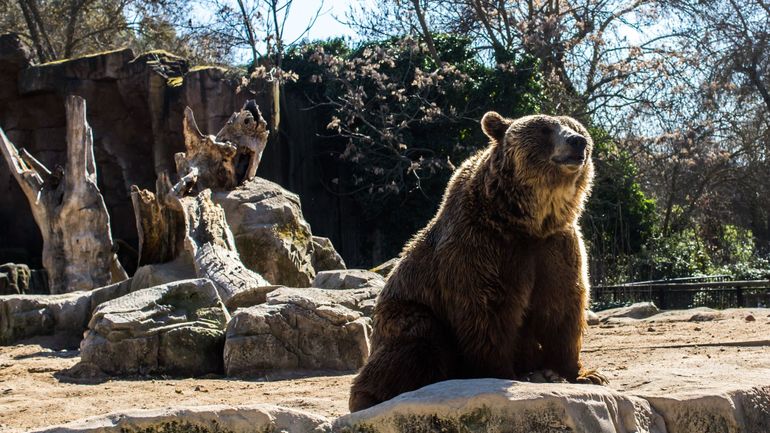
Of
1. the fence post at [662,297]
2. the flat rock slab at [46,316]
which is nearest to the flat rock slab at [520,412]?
the flat rock slab at [46,316]

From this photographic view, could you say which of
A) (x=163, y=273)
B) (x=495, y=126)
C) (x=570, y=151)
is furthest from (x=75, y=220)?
(x=570, y=151)

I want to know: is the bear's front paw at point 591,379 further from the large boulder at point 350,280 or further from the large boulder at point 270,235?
the large boulder at point 270,235

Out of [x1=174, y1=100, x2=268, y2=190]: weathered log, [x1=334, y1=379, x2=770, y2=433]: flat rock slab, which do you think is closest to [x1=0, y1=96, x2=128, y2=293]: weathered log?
[x1=174, y1=100, x2=268, y2=190]: weathered log

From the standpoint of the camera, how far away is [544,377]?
4.48 m

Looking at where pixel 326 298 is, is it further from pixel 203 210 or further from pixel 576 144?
pixel 576 144

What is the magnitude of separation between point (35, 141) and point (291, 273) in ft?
33.0

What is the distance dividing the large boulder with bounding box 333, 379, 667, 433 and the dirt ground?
61cm

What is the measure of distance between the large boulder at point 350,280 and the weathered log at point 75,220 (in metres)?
4.95

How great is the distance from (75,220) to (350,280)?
5722mm

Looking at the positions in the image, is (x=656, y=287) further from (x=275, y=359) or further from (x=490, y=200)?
(x=490, y=200)

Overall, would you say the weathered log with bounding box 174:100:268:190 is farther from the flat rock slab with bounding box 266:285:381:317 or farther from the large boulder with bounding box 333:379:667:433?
the large boulder with bounding box 333:379:667:433

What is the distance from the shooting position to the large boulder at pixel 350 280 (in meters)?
9.12

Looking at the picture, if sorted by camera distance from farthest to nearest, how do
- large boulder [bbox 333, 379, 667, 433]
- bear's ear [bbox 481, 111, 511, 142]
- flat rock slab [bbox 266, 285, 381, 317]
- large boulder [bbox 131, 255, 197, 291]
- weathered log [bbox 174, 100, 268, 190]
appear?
weathered log [bbox 174, 100, 268, 190] → large boulder [bbox 131, 255, 197, 291] → flat rock slab [bbox 266, 285, 381, 317] → bear's ear [bbox 481, 111, 511, 142] → large boulder [bbox 333, 379, 667, 433]

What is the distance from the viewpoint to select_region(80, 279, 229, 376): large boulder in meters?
7.36
